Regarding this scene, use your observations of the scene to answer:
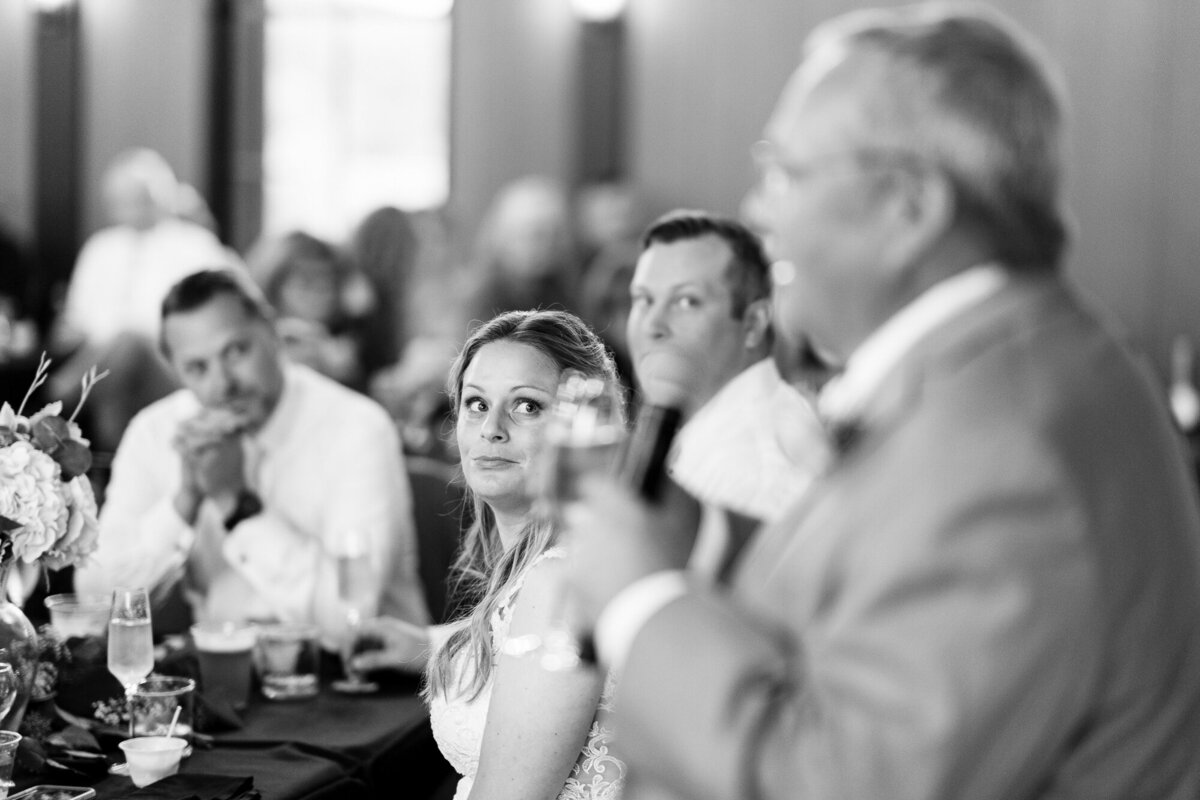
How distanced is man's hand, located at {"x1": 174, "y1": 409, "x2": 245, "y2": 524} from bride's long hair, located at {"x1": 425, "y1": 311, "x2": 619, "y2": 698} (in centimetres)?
66

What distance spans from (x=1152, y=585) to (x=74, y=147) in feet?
25.7

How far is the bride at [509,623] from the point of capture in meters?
1.82

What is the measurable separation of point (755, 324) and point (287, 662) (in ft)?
3.82

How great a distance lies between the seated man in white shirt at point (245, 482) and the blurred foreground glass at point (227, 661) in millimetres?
371

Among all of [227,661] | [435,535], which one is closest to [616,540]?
Answer: [227,661]

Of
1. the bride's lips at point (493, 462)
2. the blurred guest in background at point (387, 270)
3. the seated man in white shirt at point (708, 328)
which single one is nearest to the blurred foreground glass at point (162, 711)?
the bride's lips at point (493, 462)

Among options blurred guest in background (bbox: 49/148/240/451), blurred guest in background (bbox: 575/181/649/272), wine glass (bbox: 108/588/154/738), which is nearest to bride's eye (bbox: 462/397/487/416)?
wine glass (bbox: 108/588/154/738)

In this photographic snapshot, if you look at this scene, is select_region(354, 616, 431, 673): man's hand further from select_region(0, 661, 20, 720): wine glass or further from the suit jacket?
the suit jacket

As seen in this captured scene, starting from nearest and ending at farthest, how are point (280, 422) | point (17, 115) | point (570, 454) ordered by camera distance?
1. point (570, 454)
2. point (280, 422)
3. point (17, 115)

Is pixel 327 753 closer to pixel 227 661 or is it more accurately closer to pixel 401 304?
pixel 227 661

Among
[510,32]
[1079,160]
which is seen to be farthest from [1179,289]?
[510,32]

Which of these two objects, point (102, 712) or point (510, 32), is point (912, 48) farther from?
point (510, 32)

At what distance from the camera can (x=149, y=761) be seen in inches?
73.5

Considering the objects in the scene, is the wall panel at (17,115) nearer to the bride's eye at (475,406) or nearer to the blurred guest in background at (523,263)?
the blurred guest in background at (523,263)
